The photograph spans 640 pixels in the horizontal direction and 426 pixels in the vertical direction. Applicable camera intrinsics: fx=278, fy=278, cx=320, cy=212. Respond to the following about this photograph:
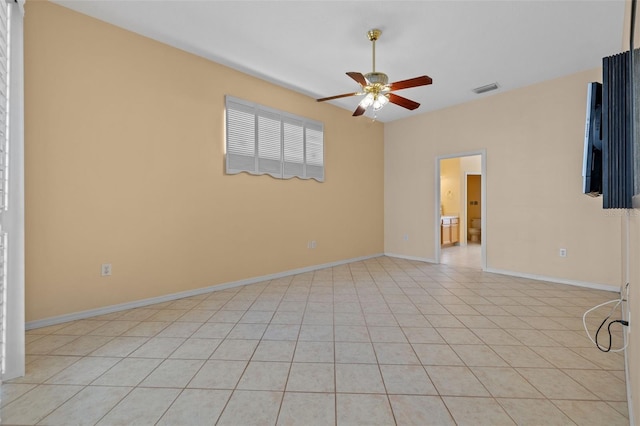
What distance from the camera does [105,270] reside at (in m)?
2.84

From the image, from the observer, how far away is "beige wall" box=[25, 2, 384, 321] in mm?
2537

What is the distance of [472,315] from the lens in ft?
9.18

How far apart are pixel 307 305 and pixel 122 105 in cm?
293

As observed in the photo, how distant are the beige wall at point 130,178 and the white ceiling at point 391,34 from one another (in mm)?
348

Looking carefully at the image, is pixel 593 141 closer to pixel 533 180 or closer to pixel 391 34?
pixel 391 34

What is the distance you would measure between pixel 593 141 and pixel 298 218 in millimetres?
3656

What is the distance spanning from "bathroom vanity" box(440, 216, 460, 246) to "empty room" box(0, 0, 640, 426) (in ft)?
6.83

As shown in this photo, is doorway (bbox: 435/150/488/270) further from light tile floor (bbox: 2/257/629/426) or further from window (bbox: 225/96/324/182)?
light tile floor (bbox: 2/257/629/426)

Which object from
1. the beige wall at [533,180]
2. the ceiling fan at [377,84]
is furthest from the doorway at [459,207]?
the ceiling fan at [377,84]

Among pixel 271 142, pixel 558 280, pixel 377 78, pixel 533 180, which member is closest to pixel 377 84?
pixel 377 78

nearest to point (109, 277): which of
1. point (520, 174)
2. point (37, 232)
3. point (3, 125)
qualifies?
point (37, 232)

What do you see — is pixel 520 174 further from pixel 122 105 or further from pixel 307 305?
pixel 122 105

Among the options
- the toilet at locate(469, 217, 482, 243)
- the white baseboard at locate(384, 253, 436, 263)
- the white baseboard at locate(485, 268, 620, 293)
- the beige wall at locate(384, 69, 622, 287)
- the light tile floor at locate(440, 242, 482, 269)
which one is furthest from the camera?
the toilet at locate(469, 217, 482, 243)

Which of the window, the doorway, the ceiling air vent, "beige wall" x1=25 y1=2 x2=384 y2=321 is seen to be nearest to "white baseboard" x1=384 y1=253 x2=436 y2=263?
the doorway
